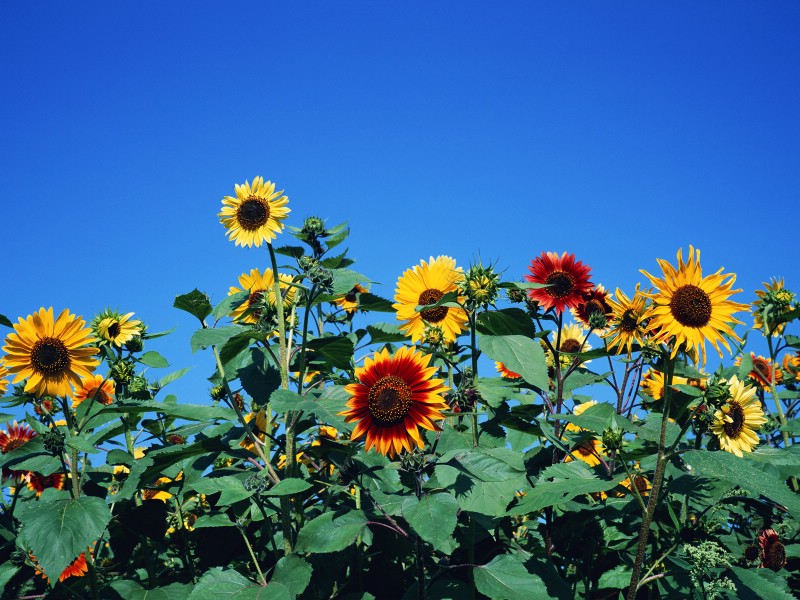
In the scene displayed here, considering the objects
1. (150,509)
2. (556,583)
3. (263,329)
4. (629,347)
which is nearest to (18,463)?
(150,509)

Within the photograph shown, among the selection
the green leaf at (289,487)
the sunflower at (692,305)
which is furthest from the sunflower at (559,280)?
the green leaf at (289,487)

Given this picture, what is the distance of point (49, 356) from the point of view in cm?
356

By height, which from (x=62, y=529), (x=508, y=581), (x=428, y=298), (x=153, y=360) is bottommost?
(x=508, y=581)

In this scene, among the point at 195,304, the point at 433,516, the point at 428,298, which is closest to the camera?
the point at 433,516

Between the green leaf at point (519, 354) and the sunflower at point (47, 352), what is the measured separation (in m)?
1.97

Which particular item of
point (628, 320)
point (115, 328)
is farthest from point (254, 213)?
point (628, 320)

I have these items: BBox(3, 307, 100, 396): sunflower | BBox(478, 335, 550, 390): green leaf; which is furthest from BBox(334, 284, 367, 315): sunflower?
BBox(478, 335, 550, 390): green leaf

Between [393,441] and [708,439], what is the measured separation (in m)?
1.58

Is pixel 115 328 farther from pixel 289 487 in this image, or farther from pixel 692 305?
pixel 692 305

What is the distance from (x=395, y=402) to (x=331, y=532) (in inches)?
18.6

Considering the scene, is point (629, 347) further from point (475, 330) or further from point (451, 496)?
point (451, 496)

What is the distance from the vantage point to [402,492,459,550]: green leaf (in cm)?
227

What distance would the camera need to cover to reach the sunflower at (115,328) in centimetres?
390

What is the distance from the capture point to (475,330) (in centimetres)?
283
